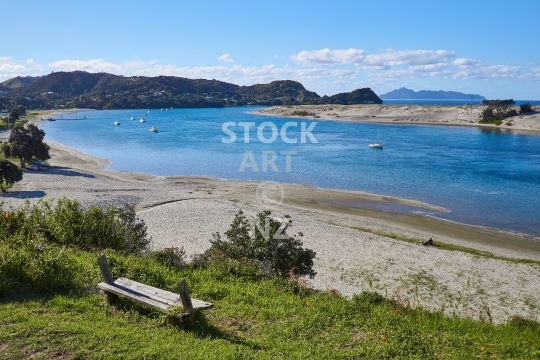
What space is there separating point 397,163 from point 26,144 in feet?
117

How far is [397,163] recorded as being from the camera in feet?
154

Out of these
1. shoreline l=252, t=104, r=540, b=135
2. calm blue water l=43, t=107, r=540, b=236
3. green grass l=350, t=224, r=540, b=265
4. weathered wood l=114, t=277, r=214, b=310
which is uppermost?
shoreline l=252, t=104, r=540, b=135

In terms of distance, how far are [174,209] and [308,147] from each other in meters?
39.6

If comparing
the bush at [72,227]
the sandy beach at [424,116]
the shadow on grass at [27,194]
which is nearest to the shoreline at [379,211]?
the shadow on grass at [27,194]

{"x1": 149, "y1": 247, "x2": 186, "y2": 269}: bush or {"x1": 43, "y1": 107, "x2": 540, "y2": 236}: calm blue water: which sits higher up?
{"x1": 149, "y1": 247, "x2": 186, "y2": 269}: bush

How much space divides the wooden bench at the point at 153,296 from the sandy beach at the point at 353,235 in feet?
13.7

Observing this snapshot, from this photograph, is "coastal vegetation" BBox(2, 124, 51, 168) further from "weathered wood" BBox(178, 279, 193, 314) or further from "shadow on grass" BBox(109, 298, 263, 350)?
"weathered wood" BBox(178, 279, 193, 314)

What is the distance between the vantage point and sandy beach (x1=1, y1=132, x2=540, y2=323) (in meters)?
14.3

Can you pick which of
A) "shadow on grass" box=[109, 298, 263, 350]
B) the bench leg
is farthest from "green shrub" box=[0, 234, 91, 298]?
"shadow on grass" box=[109, 298, 263, 350]

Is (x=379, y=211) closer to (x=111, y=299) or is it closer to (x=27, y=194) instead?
(x=27, y=194)

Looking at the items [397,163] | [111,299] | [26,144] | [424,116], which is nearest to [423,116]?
[424,116]

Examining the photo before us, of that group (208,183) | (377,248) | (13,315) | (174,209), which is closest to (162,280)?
(13,315)

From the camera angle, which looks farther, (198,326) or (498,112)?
(498,112)

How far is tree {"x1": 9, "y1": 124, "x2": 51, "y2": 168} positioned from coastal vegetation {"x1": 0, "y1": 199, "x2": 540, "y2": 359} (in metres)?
30.0
